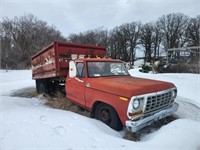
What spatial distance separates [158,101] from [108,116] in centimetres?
124

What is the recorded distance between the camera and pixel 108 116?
13.8 feet

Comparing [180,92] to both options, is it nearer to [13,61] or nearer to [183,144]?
[183,144]

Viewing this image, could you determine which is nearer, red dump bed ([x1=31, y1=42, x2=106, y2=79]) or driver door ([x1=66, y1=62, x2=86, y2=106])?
driver door ([x1=66, y1=62, x2=86, y2=106])

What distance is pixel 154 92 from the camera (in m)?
3.86

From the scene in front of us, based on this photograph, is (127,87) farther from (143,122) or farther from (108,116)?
(108,116)

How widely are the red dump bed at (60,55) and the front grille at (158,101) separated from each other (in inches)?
155

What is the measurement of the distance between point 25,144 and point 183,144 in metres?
2.76

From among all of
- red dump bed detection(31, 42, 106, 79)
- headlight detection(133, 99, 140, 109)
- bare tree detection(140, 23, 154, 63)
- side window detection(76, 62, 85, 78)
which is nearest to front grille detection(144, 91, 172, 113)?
headlight detection(133, 99, 140, 109)

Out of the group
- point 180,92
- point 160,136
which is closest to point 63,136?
point 160,136

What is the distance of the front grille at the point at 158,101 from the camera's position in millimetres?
3769

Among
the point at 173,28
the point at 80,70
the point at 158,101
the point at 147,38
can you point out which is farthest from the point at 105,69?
the point at 147,38

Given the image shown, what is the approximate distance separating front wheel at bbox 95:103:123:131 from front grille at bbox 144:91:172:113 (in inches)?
27.3

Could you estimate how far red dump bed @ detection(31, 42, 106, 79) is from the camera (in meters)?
6.60

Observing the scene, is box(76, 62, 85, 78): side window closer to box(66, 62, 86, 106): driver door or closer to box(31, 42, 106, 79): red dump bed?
box(66, 62, 86, 106): driver door
